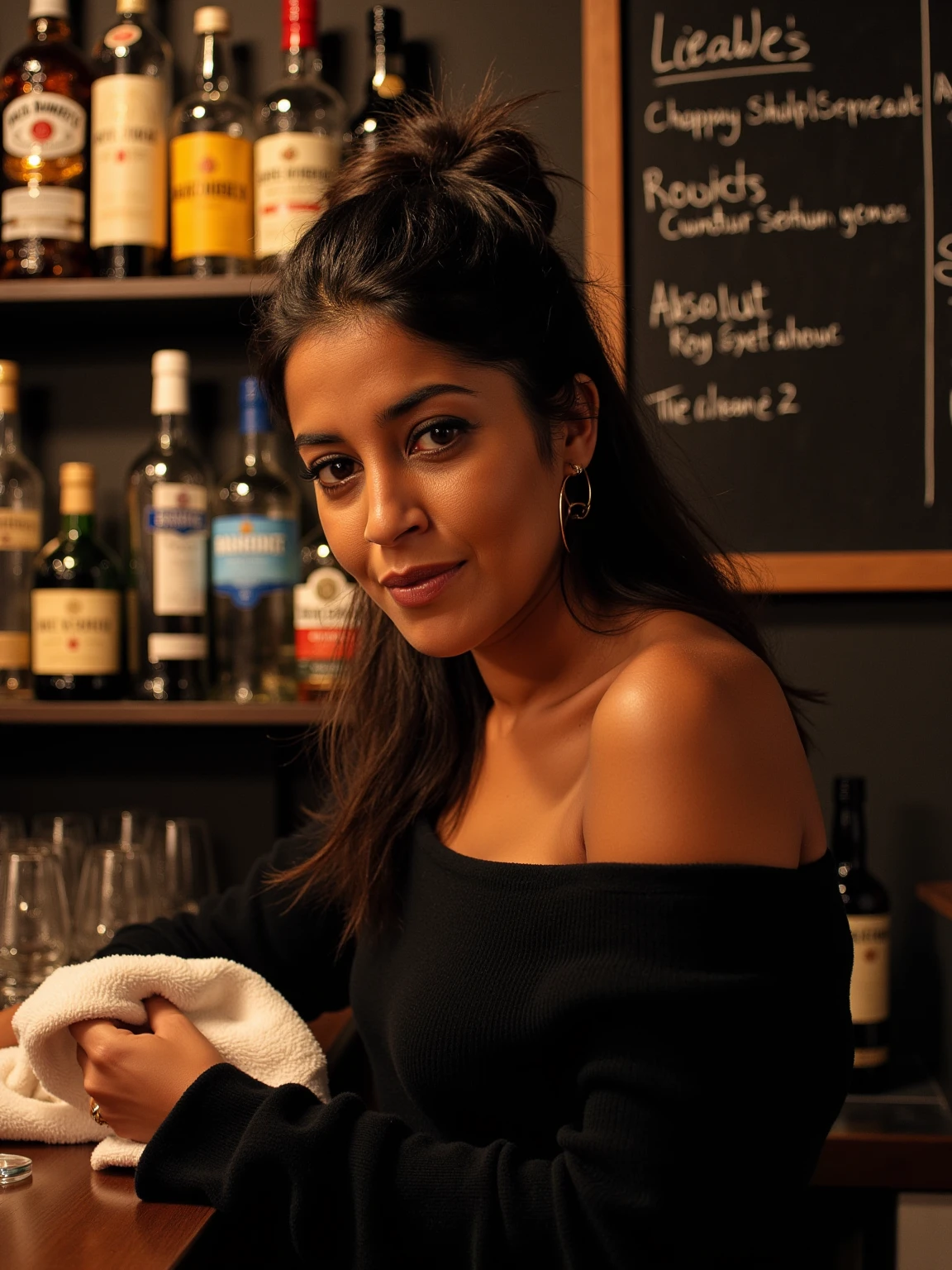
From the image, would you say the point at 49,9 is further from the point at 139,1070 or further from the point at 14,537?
the point at 139,1070

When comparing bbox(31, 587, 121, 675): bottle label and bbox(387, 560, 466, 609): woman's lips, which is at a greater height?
bbox(387, 560, 466, 609): woman's lips

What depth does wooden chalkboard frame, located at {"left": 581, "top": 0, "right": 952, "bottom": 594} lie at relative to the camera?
5.16 feet

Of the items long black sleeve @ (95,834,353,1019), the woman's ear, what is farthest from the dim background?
the woman's ear

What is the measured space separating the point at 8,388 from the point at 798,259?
40.6 inches

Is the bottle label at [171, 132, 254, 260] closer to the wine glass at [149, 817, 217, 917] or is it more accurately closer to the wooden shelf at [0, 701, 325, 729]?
the wooden shelf at [0, 701, 325, 729]

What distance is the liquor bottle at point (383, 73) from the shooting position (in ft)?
5.05

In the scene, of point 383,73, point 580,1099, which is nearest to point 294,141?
point 383,73

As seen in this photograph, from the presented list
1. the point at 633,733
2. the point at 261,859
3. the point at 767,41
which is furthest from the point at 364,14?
the point at 633,733

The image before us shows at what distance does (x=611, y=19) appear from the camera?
5.28 feet

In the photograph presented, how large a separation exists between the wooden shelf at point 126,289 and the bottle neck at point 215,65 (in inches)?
11.1

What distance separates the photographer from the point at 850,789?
4.74ft

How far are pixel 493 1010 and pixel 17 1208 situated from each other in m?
0.34

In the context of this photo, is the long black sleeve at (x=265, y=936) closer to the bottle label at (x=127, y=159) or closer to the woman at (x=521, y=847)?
the woman at (x=521, y=847)

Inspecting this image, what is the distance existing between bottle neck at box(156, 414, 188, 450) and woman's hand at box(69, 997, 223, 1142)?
0.89m
